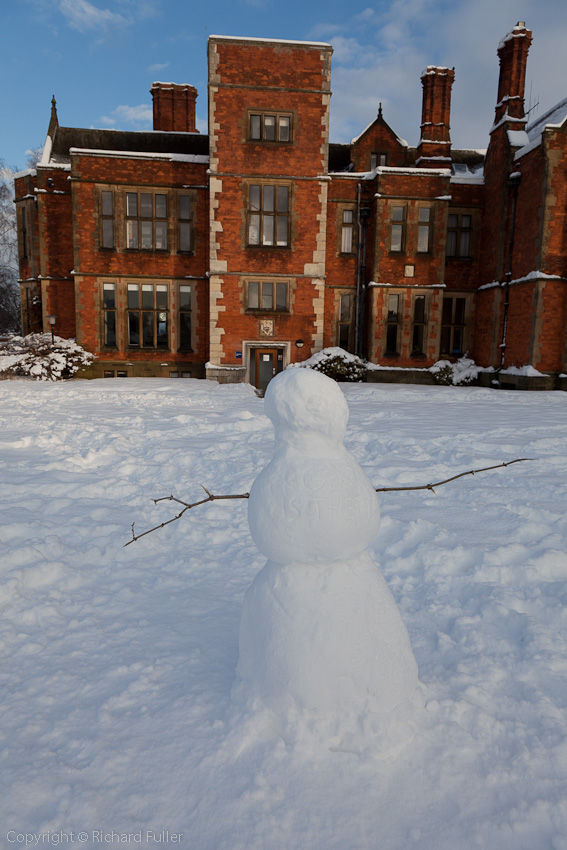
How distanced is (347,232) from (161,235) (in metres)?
6.45

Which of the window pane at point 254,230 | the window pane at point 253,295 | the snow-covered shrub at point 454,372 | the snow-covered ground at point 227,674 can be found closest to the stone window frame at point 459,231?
the snow-covered shrub at point 454,372

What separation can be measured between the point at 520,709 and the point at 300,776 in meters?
1.05

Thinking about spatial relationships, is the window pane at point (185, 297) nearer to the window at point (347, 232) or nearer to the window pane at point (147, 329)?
the window pane at point (147, 329)

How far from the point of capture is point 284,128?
1557 cm

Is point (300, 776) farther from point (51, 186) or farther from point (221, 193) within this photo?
point (51, 186)

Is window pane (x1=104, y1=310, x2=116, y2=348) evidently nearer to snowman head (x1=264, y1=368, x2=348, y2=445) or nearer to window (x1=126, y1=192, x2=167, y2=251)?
window (x1=126, y1=192, x2=167, y2=251)

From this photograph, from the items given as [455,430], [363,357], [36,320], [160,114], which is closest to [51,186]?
[36,320]

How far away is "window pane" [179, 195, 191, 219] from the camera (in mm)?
16625

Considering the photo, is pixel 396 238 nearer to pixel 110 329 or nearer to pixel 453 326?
pixel 453 326

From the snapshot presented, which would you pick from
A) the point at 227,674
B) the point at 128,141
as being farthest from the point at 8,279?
the point at 227,674

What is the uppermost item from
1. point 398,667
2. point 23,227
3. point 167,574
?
point 23,227

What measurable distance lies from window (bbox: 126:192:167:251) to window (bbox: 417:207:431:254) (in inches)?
343

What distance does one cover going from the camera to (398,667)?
6.54 feet

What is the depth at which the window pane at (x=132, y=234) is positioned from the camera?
16.5m
